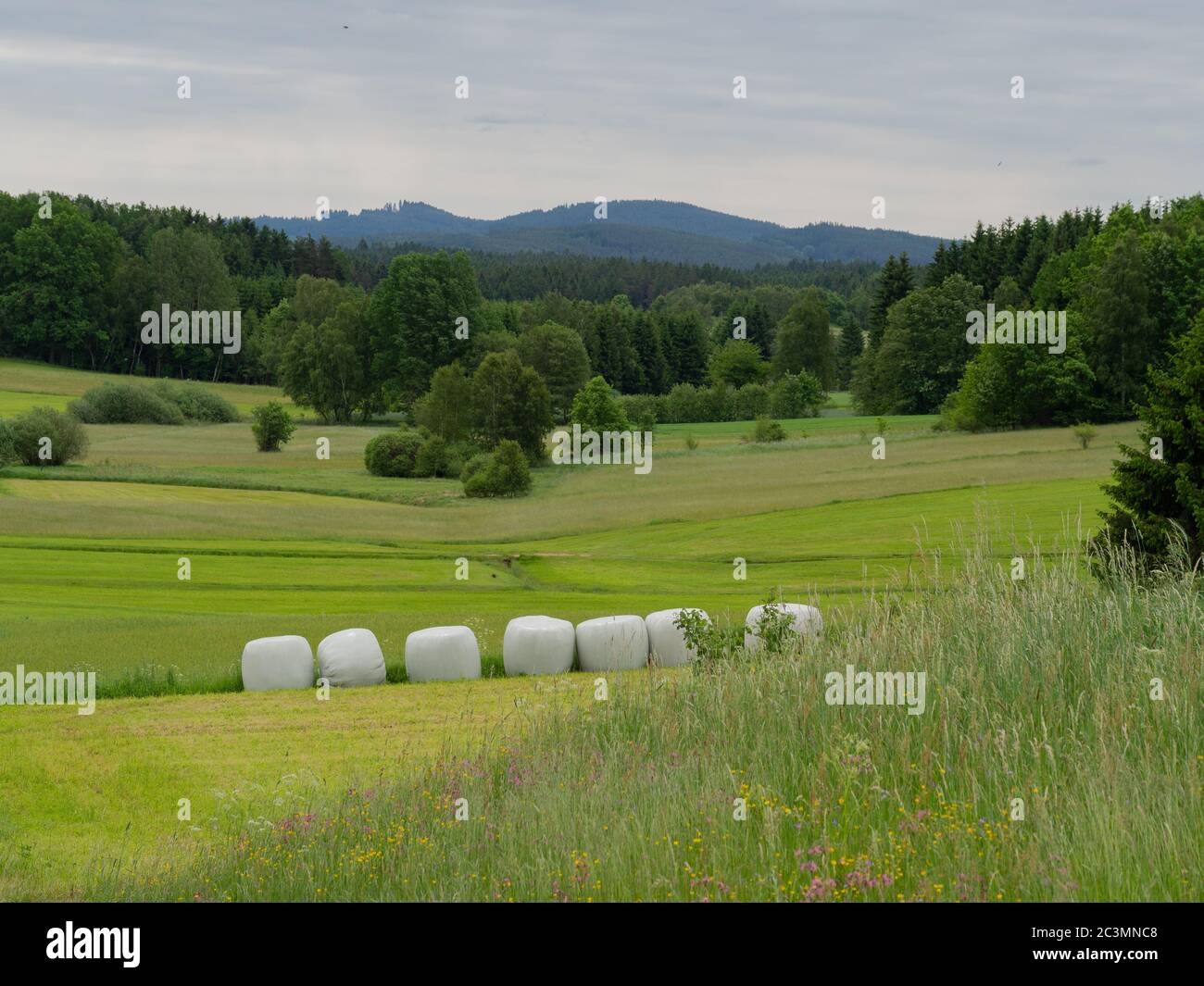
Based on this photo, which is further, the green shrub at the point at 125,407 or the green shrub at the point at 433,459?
the green shrub at the point at 125,407

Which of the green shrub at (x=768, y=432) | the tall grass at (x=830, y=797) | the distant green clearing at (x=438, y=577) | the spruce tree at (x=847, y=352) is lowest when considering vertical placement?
the distant green clearing at (x=438, y=577)

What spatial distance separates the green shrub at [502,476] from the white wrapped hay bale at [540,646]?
49960mm

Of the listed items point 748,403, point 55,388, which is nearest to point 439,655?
point 55,388

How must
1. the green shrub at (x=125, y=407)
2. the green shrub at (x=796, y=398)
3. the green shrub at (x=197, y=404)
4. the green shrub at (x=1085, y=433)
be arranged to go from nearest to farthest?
1. the green shrub at (x=1085, y=433)
2. the green shrub at (x=125, y=407)
3. the green shrub at (x=197, y=404)
4. the green shrub at (x=796, y=398)

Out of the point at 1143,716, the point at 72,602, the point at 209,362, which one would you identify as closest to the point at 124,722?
the point at 1143,716

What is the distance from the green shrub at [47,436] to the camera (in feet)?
222

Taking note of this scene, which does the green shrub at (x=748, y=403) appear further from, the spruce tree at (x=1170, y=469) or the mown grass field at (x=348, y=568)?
the spruce tree at (x=1170, y=469)

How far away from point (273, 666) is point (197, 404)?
89.4m

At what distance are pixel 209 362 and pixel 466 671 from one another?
122 meters

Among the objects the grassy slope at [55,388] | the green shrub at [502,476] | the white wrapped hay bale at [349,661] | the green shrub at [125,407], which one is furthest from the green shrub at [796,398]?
the white wrapped hay bale at [349,661]

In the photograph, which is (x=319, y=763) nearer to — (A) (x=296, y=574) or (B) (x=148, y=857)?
(B) (x=148, y=857)

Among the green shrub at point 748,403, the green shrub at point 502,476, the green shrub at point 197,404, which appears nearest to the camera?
the green shrub at point 502,476

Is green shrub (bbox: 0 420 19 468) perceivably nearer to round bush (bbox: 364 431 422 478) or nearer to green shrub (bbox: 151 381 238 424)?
round bush (bbox: 364 431 422 478)

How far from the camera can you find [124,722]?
1712 centimetres
